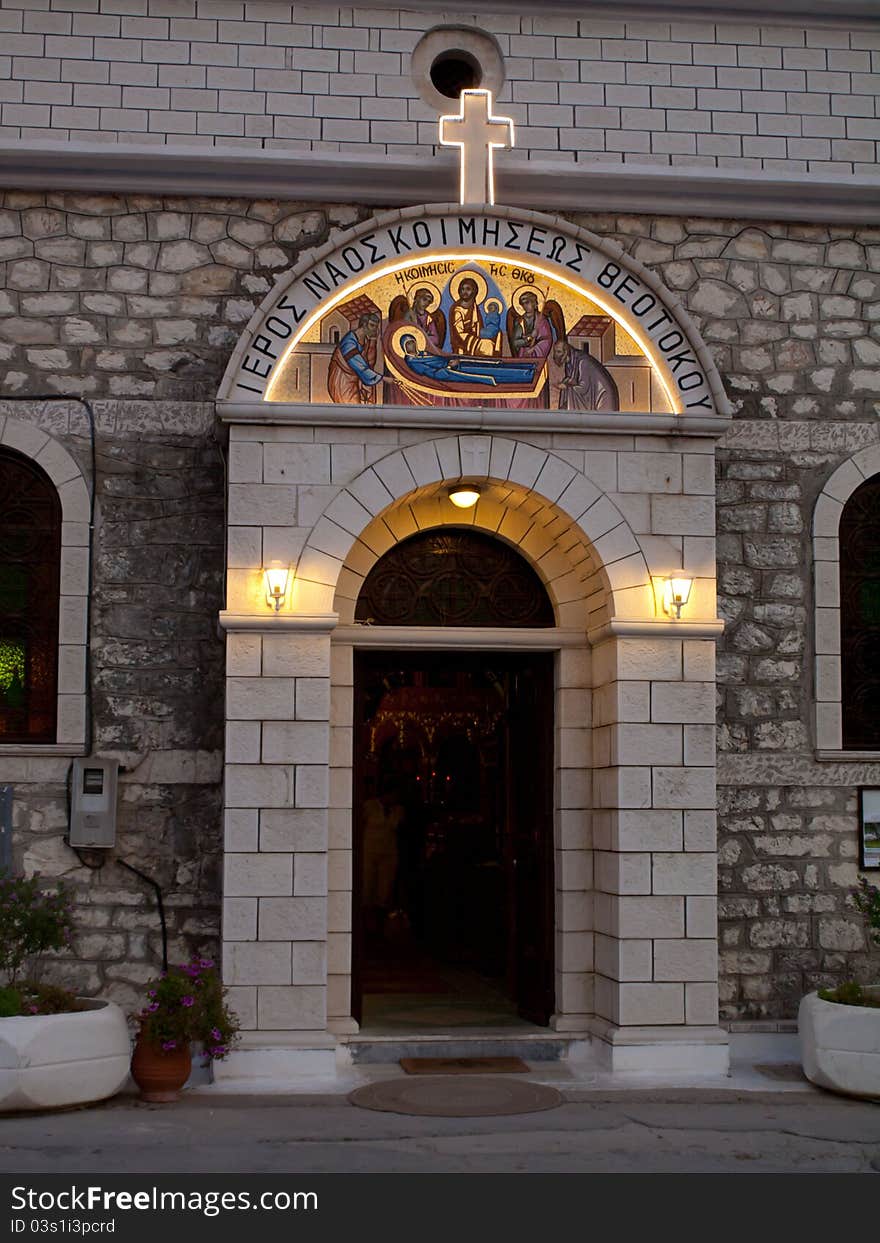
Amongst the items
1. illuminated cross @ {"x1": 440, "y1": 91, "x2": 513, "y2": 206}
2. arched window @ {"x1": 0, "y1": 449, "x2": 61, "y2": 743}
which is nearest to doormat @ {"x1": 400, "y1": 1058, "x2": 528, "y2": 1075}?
arched window @ {"x1": 0, "y1": 449, "x2": 61, "y2": 743}

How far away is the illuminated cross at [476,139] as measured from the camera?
31.4ft

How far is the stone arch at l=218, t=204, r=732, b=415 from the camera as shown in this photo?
9.22 meters

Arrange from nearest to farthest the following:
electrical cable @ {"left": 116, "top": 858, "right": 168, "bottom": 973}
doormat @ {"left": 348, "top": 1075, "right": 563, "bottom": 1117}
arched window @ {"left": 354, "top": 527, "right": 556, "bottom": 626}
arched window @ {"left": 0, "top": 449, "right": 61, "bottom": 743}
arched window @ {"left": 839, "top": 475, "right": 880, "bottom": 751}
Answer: doormat @ {"left": 348, "top": 1075, "right": 563, "bottom": 1117} < electrical cable @ {"left": 116, "top": 858, "right": 168, "bottom": 973} < arched window @ {"left": 0, "top": 449, "right": 61, "bottom": 743} < arched window @ {"left": 354, "top": 527, "right": 556, "bottom": 626} < arched window @ {"left": 839, "top": 475, "right": 880, "bottom": 751}

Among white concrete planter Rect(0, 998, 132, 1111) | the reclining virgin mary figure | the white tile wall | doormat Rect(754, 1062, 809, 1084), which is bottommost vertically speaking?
doormat Rect(754, 1062, 809, 1084)

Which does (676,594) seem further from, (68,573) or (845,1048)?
(68,573)

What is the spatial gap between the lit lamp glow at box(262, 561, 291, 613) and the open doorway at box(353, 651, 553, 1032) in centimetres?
101

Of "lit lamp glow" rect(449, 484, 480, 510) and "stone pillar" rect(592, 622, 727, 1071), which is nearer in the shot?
Answer: "stone pillar" rect(592, 622, 727, 1071)

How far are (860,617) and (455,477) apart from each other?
9.97 ft

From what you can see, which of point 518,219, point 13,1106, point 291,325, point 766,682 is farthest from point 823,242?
point 13,1106

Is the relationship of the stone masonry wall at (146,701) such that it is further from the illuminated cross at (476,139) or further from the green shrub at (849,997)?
the green shrub at (849,997)

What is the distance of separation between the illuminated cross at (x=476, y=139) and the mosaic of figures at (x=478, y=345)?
1.58ft

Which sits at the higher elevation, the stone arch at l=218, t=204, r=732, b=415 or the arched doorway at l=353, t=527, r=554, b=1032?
the stone arch at l=218, t=204, r=732, b=415

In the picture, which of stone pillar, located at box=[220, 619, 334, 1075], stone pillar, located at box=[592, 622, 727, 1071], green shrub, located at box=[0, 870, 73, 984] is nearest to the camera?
green shrub, located at box=[0, 870, 73, 984]

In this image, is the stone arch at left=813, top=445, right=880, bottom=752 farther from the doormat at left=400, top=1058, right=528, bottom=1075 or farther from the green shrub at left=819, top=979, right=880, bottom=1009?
the doormat at left=400, top=1058, right=528, bottom=1075
